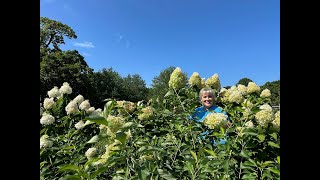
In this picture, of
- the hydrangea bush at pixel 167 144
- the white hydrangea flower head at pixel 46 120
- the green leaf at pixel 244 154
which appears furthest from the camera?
the white hydrangea flower head at pixel 46 120

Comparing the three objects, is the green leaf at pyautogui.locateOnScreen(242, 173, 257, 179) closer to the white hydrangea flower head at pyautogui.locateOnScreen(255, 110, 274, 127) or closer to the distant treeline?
the white hydrangea flower head at pyautogui.locateOnScreen(255, 110, 274, 127)

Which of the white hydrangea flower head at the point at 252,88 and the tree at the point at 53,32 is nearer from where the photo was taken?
the white hydrangea flower head at the point at 252,88

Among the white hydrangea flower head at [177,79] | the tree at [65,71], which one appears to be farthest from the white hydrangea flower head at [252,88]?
the tree at [65,71]

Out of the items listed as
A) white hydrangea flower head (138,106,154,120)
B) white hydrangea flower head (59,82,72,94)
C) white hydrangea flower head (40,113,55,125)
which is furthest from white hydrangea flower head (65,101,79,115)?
white hydrangea flower head (138,106,154,120)

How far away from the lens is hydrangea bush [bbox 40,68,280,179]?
126 centimetres

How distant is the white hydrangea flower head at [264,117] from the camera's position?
5.48ft

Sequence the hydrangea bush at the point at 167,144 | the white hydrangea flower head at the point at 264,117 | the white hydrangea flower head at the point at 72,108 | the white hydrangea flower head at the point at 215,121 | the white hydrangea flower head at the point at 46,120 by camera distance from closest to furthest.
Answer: the hydrangea bush at the point at 167,144
the white hydrangea flower head at the point at 264,117
the white hydrangea flower head at the point at 215,121
the white hydrangea flower head at the point at 46,120
the white hydrangea flower head at the point at 72,108

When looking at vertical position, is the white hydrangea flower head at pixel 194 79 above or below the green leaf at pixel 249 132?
above

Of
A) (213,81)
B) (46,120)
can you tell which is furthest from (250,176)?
(213,81)

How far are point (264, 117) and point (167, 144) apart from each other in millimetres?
580

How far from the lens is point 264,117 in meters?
1.69

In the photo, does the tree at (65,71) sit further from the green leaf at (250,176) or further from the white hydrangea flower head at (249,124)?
the green leaf at (250,176)
